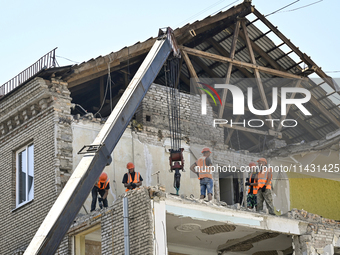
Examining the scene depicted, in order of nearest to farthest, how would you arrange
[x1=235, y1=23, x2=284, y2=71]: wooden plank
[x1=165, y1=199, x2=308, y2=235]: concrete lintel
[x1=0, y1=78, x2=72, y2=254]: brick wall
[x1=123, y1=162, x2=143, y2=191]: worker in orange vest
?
1. [x1=165, y1=199, x2=308, y2=235]: concrete lintel
2. [x1=123, y1=162, x2=143, y2=191]: worker in orange vest
3. [x1=0, y1=78, x2=72, y2=254]: brick wall
4. [x1=235, y1=23, x2=284, y2=71]: wooden plank

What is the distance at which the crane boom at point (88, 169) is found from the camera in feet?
41.1

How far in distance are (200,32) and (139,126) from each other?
3930 millimetres

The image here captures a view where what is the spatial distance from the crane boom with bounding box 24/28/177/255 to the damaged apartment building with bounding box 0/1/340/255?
48 cm

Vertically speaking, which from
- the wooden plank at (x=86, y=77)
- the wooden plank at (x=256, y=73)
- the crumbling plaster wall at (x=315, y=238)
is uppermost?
the wooden plank at (x=256, y=73)

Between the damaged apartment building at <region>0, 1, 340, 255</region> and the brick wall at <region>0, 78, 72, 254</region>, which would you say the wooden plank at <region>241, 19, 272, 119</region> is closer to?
the damaged apartment building at <region>0, 1, 340, 255</region>

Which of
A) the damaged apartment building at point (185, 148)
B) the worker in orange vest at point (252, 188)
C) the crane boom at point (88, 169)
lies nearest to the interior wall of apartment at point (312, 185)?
the damaged apartment building at point (185, 148)

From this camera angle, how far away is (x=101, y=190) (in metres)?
17.7

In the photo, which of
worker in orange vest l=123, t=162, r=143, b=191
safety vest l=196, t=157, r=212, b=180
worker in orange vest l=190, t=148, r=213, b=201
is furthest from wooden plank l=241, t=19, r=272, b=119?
worker in orange vest l=123, t=162, r=143, b=191

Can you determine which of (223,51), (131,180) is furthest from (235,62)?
(131,180)

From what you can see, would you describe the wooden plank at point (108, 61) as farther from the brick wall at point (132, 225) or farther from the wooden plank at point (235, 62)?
the brick wall at point (132, 225)

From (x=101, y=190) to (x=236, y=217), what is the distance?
11.7ft

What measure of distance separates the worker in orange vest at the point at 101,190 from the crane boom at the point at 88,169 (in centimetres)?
227

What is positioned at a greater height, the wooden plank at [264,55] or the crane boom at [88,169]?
the wooden plank at [264,55]

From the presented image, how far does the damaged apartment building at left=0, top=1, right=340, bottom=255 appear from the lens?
16.8 metres
